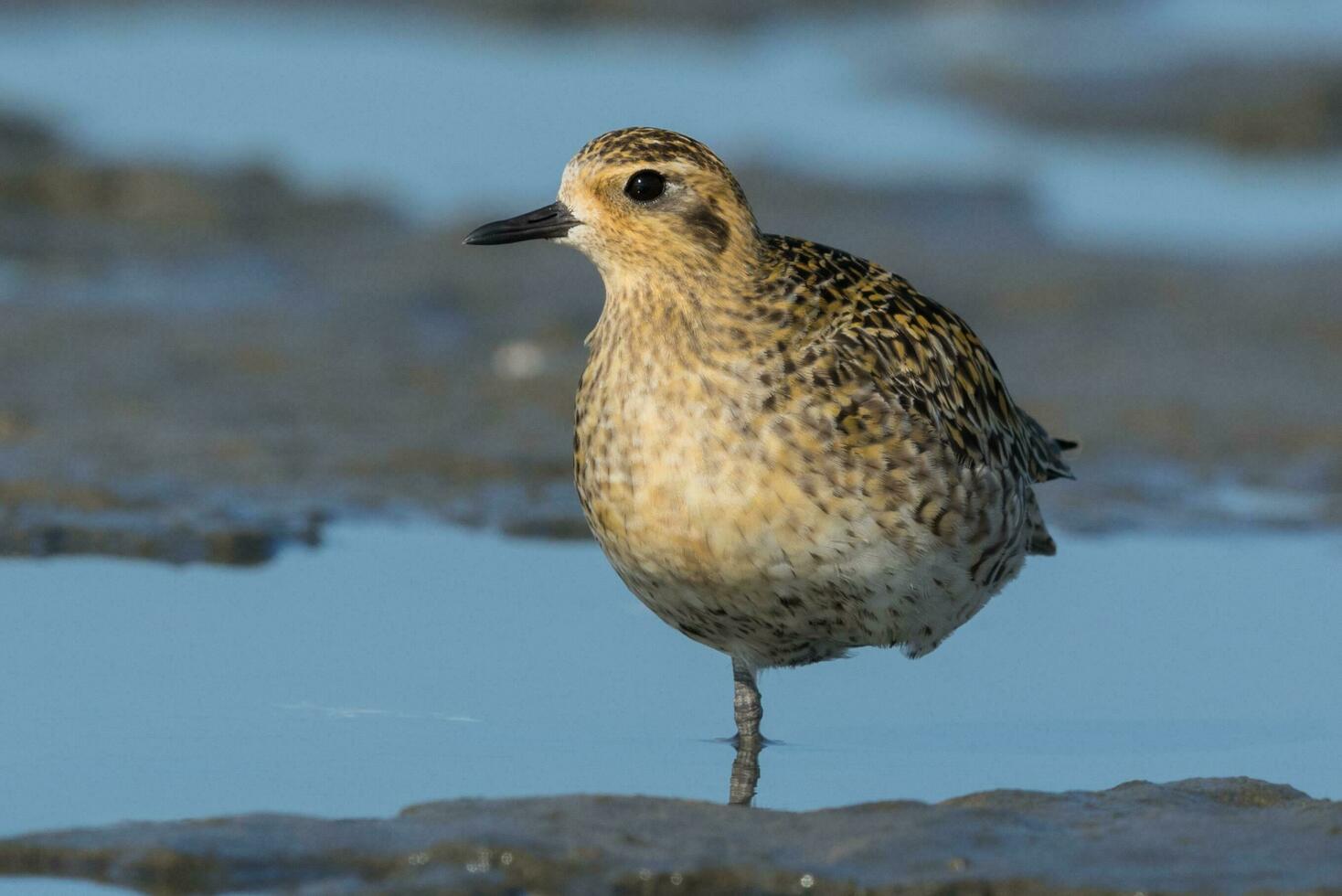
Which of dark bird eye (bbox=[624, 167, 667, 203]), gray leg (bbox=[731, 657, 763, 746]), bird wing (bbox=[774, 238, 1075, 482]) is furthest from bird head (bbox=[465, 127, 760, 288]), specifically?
gray leg (bbox=[731, 657, 763, 746])

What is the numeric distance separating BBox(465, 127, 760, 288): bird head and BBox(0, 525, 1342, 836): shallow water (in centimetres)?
157

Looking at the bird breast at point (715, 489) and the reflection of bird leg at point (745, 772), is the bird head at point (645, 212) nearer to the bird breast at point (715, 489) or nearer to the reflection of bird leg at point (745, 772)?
the bird breast at point (715, 489)

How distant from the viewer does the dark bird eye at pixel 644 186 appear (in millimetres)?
7816

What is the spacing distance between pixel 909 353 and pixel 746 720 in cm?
136

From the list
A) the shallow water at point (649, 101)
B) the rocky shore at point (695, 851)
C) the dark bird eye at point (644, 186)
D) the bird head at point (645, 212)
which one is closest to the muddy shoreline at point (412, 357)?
the shallow water at point (649, 101)

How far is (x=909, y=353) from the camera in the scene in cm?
801

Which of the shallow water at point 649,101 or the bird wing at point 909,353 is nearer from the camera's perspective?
the bird wing at point 909,353

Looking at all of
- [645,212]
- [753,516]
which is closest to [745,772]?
[753,516]

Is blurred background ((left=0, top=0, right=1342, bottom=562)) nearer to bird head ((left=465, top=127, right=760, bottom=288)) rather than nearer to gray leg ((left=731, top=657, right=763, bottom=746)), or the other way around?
gray leg ((left=731, top=657, right=763, bottom=746))

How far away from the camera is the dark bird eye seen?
25.6ft

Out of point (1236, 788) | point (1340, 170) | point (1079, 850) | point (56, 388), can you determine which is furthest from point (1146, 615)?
point (1340, 170)

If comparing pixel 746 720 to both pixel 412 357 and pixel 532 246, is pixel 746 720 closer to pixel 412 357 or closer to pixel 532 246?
pixel 412 357

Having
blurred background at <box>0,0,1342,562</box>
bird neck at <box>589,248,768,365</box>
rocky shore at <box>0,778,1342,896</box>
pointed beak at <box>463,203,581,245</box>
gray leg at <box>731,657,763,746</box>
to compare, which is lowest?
rocky shore at <box>0,778,1342,896</box>

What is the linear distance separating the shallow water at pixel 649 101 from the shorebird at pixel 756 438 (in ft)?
26.5
